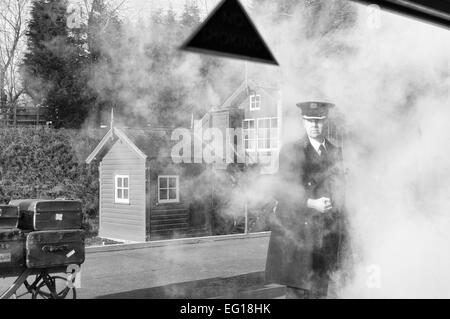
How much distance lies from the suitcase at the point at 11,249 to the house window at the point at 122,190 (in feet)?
5.36

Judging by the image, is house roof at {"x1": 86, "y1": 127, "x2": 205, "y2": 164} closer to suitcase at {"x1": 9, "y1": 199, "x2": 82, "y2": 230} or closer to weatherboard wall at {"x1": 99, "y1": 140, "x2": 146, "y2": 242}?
weatherboard wall at {"x1": 99, "y1": 140, "x2": 146, "y2": 242}

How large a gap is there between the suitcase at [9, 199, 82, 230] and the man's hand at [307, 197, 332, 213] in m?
1.78

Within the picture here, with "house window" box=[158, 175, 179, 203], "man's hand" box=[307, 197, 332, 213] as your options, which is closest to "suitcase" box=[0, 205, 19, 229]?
"man's hand" box=[307, 197, 332, 213]

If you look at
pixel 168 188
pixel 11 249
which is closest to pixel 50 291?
pixel 11 249

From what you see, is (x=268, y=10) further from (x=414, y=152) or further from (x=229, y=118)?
(x=414, y=152)

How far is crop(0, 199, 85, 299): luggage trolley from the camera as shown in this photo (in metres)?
3.98

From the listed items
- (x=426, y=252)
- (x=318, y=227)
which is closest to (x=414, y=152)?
(x=426, y=252)

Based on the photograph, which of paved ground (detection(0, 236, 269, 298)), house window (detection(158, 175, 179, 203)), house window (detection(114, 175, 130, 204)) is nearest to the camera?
paved ground (detection(0, 236, 269, 298))

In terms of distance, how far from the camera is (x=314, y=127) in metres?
4.17

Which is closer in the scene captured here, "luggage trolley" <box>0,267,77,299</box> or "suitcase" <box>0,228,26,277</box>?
"suitcase" <box>0,228,26,277</box>

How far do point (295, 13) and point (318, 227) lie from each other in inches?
75.0

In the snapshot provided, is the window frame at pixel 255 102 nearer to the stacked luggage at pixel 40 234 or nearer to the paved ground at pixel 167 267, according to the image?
the paved ground at pixel 167 267

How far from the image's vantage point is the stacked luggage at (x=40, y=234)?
3.97m

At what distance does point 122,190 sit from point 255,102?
6.52 feet
